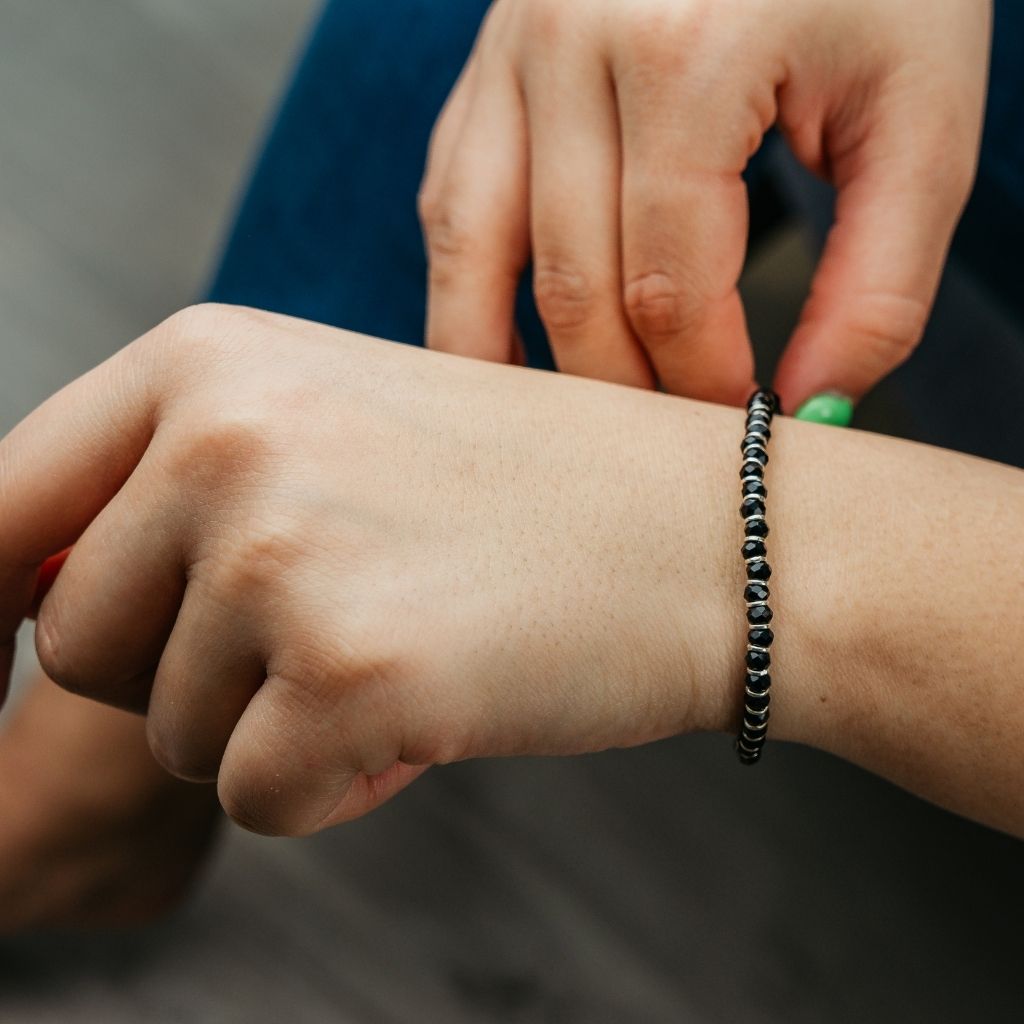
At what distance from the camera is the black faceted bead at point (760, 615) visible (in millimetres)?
646

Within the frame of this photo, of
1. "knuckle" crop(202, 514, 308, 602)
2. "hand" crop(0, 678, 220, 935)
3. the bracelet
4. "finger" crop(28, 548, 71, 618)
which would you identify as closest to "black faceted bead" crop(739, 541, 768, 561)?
the bracelet

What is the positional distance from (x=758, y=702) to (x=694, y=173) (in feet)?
1.23

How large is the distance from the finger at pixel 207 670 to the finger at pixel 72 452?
0.12 meters

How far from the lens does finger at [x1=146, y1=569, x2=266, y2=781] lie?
594mm

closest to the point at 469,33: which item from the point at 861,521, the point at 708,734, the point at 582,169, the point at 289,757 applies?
the point at 582,169

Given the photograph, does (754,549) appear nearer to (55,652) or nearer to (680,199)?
(680,199)

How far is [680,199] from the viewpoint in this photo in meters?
0.71

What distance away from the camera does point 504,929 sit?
3.92 feet

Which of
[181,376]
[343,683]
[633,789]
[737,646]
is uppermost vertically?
[181,376]

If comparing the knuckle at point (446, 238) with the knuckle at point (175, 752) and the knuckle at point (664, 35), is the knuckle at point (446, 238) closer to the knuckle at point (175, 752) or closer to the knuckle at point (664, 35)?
the knuckle at point (664, 35)

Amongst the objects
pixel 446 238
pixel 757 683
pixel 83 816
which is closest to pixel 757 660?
pixel 757 683

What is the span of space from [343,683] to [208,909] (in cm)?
74

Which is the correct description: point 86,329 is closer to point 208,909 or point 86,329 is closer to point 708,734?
point 208,909

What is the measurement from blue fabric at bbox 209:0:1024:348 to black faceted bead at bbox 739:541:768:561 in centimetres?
37
